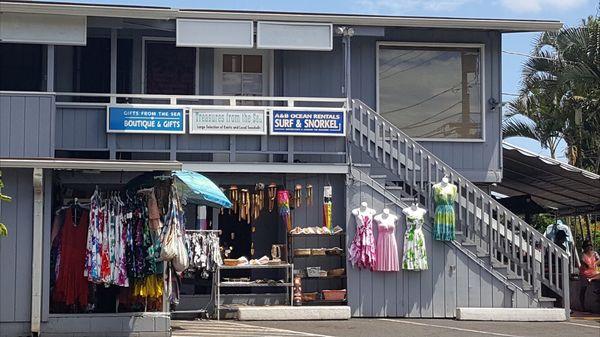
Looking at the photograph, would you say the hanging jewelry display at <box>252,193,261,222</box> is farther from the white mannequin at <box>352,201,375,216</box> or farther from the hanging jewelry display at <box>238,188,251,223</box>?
the white mannequin at <box>352,201,375,216</box>

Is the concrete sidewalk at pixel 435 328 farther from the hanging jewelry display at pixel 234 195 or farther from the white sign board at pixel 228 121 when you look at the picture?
the white sign board at pixel 228 121

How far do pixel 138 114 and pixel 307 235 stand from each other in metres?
3.60

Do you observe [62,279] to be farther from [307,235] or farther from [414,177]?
[414,177]

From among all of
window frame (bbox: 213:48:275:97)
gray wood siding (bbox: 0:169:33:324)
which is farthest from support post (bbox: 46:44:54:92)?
window frame (bbox: 213:48:275:97)

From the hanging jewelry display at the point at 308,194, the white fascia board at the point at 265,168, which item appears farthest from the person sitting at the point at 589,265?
the hanging jewelry display at the point at 308,194

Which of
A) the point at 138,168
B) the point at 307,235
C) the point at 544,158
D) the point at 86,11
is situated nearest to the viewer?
the point at 138,168

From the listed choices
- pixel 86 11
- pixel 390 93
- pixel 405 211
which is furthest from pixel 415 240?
pixel 86 11

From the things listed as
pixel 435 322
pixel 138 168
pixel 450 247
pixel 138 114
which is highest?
pixel 138 114

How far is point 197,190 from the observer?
15.6 m

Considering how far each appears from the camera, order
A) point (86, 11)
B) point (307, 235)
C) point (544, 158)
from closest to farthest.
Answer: point (86, 11) < point (307, 235) < point (544, 158)

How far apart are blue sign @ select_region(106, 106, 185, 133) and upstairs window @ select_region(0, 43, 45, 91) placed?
224 cm

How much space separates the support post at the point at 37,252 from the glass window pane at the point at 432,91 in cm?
762

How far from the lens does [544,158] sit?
784 inches

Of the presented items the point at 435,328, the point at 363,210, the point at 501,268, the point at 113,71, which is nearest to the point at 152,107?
the point at 113,71
